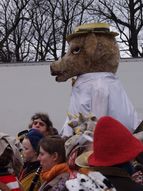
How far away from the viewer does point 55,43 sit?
102 ft

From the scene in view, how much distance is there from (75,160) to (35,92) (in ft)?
31.3

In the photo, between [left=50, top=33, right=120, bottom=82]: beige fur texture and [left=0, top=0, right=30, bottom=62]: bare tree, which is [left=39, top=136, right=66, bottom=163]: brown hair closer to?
[left=50, top=33, right=120, bottom=82]: beige fur texture

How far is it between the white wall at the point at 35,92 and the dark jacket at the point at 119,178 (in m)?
9.42

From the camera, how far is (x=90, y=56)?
665 centimetres

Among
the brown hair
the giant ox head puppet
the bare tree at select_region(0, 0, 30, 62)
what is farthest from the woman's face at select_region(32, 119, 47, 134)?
the bare tree at select_region(0, 0, 30, 62)

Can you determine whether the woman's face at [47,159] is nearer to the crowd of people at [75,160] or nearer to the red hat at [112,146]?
the crowd of people at [75,160]

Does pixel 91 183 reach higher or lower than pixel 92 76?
lower

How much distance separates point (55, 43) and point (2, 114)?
17.9 metres

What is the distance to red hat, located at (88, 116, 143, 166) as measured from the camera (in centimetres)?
307

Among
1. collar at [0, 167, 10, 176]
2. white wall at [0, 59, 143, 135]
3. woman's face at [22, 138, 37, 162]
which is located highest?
collar at [0, 167, 10, 176]

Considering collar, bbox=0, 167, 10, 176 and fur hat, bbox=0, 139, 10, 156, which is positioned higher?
fur hat, bbox=0, 139, 10, 156

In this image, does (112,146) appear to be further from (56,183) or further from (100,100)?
(100,100)

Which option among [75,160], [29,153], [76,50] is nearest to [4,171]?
[75,160]

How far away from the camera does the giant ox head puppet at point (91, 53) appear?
21.8 feet
